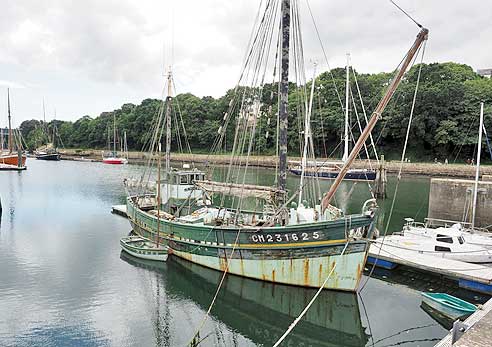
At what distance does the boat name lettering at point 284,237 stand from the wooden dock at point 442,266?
290 centimetres

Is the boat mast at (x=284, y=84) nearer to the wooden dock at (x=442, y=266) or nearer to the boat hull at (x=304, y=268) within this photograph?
the boat hull at (x=304, y=268)

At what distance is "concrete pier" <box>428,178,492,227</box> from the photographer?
2616 centimetres

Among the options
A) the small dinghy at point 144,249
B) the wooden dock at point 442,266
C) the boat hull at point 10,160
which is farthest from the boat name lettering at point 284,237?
the boat hull at point 10,160

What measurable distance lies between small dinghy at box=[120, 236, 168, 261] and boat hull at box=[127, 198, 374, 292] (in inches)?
103

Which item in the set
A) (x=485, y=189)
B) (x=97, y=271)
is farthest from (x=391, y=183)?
(x=97, y=271)

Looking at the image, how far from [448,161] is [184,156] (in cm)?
6356

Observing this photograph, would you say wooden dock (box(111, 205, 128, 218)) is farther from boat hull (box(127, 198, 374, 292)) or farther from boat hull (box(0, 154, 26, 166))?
boat hull (box(0, 154, 26, 166))

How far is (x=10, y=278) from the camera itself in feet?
61.0

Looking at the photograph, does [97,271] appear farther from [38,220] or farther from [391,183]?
[391,183]

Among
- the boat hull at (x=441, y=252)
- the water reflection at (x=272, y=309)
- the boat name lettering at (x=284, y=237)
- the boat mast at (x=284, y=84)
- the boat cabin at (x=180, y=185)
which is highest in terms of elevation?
the boat mast at (x=284, y=84)

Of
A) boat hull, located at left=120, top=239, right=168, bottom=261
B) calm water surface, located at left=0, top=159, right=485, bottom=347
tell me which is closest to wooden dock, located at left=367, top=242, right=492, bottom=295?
calm water surface, located at left=0, top=159, right=485, bottom=347

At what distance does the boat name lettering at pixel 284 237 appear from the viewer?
49.6 feet

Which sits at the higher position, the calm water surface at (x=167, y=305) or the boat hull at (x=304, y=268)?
the boat hull at (x=304, y=268)

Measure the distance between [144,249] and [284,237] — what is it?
943cm
